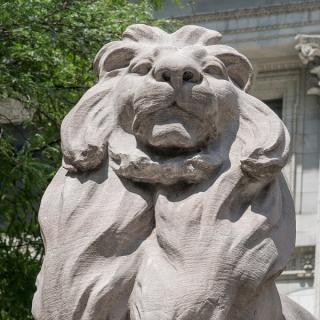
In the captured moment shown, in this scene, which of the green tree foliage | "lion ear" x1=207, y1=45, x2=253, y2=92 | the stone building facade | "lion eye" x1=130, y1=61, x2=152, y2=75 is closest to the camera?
"lion eye" x1=130, y1=61, x2=152, y2=75

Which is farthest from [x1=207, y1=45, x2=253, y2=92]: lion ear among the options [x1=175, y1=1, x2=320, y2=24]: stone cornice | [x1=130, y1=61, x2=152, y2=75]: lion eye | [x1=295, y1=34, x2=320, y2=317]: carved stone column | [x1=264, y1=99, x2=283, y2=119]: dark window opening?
[x1=264, y1=99, x2=283, y2=119]: dark window opening

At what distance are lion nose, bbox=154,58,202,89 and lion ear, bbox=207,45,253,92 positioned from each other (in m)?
0.19

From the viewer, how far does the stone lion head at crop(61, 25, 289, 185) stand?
6133 millimetres

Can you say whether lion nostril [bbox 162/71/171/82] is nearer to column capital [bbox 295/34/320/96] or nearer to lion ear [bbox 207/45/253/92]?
lion ear [bbox 207/45/253/92]

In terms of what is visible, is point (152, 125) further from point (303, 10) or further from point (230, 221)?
point (303, 10)

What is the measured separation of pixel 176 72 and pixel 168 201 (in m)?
0.43

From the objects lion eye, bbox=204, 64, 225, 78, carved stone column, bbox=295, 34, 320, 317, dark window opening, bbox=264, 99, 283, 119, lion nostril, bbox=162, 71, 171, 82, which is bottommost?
dark window opening, bbox=264, 99, 283, 119

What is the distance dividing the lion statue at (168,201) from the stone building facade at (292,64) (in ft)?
85.9

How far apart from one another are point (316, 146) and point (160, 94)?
2828 cm

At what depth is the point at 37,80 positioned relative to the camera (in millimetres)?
15969

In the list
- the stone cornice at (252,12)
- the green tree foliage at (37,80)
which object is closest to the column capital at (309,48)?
the stone cornice at (252,12)

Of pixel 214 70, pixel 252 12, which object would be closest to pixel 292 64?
pixel 252 12

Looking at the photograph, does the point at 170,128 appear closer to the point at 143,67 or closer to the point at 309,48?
the point at 143,67

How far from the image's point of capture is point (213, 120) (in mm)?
6180
